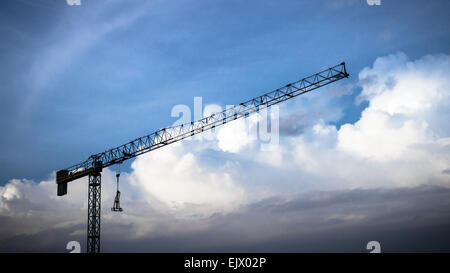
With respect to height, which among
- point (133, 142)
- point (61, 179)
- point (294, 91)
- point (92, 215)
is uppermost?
point (294, 91)
